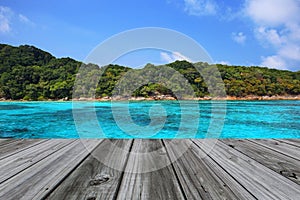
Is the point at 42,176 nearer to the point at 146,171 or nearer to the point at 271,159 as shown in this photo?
the point at 146,171

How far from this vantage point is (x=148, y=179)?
0.83 metres

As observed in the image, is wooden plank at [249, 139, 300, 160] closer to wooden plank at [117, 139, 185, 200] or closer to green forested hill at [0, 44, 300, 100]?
wooden plank at [117, 139, 185, 200]

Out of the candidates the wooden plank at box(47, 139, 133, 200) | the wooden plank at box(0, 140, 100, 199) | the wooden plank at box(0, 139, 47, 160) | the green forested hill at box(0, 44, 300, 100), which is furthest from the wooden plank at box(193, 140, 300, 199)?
the green forested hill at box(0, 44, 300, 100)

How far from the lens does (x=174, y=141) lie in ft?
5.03

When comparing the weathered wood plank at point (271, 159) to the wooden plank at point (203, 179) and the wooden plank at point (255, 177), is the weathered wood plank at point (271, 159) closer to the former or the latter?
the wooden plank at point (255, 177)

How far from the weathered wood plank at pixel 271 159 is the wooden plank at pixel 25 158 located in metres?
1.12

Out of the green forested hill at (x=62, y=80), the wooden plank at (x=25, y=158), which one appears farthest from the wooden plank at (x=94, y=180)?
the green forested hill at (x=62, y=80)

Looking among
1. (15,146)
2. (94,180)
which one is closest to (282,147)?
(94,180)

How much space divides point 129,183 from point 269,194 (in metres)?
0.48

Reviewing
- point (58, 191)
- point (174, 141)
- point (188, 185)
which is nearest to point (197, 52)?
point (174, 141)

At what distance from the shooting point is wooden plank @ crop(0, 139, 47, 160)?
3.93ft

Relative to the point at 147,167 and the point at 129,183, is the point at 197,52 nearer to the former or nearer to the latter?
the point at 147,167

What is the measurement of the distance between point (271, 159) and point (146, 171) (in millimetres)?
678

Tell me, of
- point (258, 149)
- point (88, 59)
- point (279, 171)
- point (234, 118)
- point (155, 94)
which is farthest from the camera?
point (155, 94)
